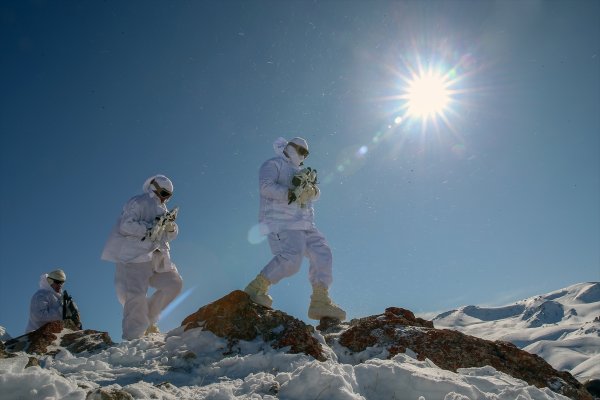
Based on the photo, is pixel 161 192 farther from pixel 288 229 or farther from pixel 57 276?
pixel 57 276

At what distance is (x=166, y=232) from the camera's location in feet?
22.3

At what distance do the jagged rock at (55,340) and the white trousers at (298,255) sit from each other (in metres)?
2.15

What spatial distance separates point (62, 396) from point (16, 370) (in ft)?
1.99

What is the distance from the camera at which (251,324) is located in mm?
5195

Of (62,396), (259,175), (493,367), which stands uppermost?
(259,175)

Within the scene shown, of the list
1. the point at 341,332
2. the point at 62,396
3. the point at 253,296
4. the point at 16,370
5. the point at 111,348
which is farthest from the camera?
the point at 253,296

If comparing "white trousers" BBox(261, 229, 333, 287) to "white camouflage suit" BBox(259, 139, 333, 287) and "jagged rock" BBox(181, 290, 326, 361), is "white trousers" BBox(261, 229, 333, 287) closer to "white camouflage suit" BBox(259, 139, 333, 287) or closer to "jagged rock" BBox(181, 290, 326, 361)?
"white camouflage suit" BBox(259, 139, 333, 287)

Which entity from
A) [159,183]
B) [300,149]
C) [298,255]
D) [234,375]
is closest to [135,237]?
[159,183]

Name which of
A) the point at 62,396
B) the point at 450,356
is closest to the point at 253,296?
the point at 450,356

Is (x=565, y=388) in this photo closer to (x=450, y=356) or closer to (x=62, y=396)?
(x=450, y=356)

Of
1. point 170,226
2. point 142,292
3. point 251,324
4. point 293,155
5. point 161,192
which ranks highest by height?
point 293,155

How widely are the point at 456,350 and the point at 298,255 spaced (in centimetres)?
251

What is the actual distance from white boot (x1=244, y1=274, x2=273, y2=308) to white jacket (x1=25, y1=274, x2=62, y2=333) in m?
3.90

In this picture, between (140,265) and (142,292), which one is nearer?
(142,292)
